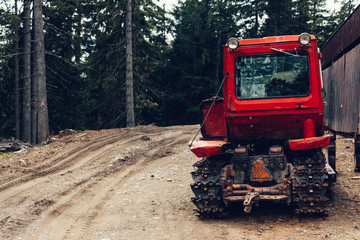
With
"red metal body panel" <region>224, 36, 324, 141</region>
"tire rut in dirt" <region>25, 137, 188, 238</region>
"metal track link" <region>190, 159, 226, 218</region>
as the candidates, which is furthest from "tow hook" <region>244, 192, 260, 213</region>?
"tire rut in dirt" <region>25, 137, 188, 238</region>

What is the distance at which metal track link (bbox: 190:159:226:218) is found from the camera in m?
7.39

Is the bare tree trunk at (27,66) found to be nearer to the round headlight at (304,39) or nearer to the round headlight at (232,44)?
the round headlight at (232,44)

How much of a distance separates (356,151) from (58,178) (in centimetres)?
831

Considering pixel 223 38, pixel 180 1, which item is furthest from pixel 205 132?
pixel 180 1

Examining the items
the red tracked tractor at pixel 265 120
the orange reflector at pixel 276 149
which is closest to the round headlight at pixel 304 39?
the red tracked tractor at pixel 265 120

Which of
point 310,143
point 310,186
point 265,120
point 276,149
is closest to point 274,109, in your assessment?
point 265,120

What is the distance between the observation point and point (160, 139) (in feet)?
57.8

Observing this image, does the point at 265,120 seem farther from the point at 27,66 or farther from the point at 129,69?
the point at 27,66

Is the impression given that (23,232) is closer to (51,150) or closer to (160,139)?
(51,150)

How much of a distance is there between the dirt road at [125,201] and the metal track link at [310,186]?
285mm

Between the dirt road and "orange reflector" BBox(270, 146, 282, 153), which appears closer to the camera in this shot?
the dirt road

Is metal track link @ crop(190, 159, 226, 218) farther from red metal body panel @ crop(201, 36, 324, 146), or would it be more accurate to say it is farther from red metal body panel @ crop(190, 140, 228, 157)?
red metal body panel @ crop(201, 36, 324, 146)

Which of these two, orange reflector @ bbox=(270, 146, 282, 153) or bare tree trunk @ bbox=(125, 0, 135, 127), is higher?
bare tree trunk @ bbox=(125, 0, 135, 127)

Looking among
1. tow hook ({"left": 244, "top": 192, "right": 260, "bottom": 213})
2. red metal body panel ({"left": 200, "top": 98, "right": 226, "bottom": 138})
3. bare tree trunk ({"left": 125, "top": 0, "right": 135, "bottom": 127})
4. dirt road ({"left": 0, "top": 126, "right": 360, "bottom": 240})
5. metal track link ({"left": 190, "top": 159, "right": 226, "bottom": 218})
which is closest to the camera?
tow hook ({"left": 244, "top": 192, "right": 260, "bottom": 213})
